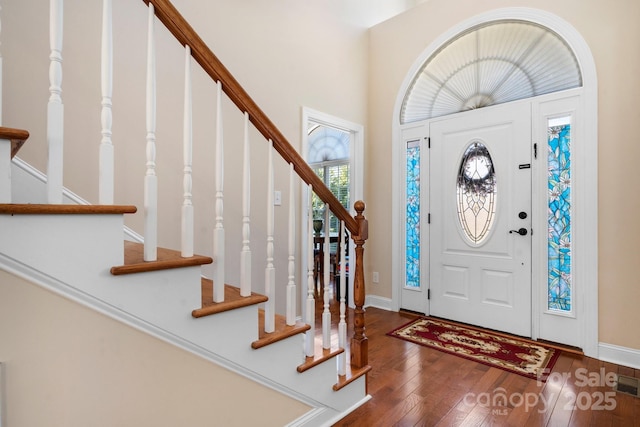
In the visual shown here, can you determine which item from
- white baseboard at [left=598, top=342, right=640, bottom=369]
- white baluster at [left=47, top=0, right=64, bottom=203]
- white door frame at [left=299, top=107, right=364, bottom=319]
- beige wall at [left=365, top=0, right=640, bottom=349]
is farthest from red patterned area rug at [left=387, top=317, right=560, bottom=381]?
white baluster at [left=47, top=0, right=64, bottom=203]

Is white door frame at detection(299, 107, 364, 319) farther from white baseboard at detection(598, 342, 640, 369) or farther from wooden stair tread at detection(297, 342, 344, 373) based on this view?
white baseboard at detection(598, 342, 640, 369)

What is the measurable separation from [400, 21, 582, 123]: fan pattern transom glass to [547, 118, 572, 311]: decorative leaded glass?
0.44 meters

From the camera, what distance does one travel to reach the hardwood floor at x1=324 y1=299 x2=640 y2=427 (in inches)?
67.9

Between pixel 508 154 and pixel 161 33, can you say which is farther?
pixel 508 154

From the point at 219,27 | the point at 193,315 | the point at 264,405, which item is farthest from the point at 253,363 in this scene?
the point at 219,27

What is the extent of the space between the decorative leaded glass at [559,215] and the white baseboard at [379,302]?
5.04 ft

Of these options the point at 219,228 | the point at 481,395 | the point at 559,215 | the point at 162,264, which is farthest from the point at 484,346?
the point at 162,264

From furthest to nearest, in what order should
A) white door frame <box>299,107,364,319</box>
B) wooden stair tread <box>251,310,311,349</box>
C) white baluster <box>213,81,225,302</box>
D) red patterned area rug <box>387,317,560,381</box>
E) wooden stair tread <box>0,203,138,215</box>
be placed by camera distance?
1. white door frame <box>299,107,364,319</box>
2. red patterned area rug <box>387,317,560,381</box>
3. wooden stair tread <box>251,310,311,349</box>
4. white baluster <box>213,81,225,302</box>
5. wooden stair tread <box>0,203,138,215</box>

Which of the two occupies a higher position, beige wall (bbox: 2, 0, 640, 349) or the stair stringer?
beige wall (bbox: 2, 0, 640, 349)

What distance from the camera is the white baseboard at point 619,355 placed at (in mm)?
2318

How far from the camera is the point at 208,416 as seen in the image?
4.07 feet

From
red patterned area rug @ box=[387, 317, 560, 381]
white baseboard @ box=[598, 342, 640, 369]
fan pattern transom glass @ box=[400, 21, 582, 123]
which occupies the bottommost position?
red patterned area rug @ box=[387, 317, 560, 381]

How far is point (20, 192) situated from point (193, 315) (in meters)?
1.16

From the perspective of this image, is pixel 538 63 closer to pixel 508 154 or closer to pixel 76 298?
pixel 508 154
